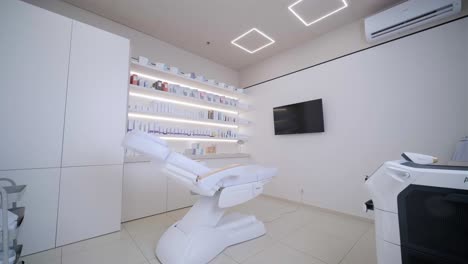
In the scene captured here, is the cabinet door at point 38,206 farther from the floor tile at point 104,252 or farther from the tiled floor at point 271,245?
the floor tile at point 104,252

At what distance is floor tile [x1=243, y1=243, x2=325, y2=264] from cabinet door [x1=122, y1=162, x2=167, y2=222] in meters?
1.53

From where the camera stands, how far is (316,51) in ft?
10.2

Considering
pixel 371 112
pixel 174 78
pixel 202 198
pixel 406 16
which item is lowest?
pixel 202 198

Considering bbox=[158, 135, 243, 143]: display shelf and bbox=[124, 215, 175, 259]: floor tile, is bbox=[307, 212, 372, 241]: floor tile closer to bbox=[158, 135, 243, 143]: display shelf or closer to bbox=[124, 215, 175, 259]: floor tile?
bbox=[124, 215, 175, 259]: floor tile

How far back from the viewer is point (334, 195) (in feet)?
8.89

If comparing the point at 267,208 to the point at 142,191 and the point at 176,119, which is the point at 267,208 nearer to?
the point at 142,191

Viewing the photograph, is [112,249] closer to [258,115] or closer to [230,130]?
[230,130]

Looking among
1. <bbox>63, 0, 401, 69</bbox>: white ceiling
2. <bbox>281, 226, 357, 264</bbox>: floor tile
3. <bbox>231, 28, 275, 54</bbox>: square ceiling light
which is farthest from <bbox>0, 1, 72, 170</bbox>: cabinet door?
<bbox>281, 226, 357, 264</bbox>: floor tile

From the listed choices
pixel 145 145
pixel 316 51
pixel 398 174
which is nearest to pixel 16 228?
pixel 145 145

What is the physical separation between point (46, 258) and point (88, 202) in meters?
0.50

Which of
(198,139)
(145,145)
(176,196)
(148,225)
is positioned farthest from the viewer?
(198,139)

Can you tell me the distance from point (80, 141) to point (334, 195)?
136 inches

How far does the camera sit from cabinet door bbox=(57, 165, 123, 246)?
1.75 meters

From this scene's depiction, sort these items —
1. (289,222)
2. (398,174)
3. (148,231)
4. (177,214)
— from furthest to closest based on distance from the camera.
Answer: (177,214) < (289,222) < (148,231) < (398,174)
